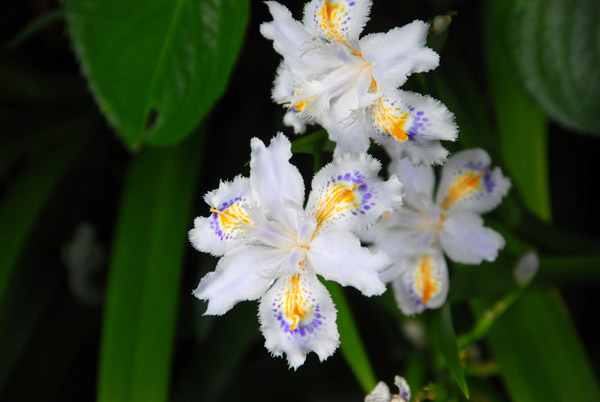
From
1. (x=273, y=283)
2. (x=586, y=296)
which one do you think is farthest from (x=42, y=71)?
(x=586, y=296)

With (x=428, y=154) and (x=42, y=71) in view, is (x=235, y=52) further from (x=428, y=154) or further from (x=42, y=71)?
(x=42, y=71)

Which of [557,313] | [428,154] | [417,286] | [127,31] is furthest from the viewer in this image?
[557,313]

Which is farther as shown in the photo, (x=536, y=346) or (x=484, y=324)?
(x=536, y=346)

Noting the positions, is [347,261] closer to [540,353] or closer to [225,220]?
[225,220]

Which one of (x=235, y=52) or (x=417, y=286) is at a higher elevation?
(x=235, y=52)

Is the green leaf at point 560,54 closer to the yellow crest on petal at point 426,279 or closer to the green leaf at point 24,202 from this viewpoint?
the yellow crest on petal at point 426,279

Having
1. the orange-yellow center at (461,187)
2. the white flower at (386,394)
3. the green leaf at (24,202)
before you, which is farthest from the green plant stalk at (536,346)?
the green leaf at (24,202)

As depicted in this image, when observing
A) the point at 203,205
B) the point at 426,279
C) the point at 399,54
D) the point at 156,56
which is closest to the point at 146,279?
the point at 203,205
